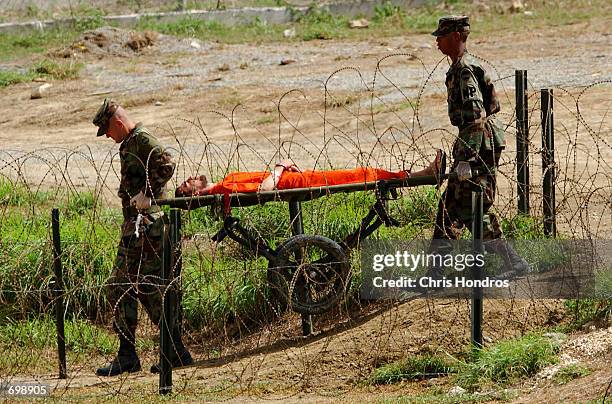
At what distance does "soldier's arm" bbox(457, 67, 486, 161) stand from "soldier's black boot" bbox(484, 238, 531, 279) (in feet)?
2.02

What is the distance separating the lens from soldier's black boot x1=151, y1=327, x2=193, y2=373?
855 centimetres

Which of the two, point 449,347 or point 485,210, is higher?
point 485,210

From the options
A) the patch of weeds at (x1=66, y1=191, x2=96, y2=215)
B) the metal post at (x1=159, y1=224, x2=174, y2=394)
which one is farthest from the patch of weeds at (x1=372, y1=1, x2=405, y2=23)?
the metal post at (x1=159, y1=224, x2=174, y2=394)

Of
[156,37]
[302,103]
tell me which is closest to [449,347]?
[302,103]

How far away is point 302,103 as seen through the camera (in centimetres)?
1686

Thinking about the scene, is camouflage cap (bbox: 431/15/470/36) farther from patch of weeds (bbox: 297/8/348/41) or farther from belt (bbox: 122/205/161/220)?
patch of weeds (bbox: 297/8/348/41)

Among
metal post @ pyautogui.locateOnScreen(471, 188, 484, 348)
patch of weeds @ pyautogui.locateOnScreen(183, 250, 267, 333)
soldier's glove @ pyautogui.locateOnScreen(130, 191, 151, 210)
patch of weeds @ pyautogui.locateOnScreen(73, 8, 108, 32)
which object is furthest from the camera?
patch of weeds @ pyautogui.locateOnScreen(73, 8, 108, 32)

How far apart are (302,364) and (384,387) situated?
695 millimetres

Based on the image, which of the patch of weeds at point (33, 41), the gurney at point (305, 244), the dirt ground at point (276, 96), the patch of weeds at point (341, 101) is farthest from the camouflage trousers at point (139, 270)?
the patch of weeds at point (33, 41)

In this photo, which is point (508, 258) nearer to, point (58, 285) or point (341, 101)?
point (58, 285)

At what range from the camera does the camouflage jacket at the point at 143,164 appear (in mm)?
8500

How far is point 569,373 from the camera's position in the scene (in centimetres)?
739

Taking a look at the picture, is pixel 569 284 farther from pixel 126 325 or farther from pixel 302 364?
pixel 126 325

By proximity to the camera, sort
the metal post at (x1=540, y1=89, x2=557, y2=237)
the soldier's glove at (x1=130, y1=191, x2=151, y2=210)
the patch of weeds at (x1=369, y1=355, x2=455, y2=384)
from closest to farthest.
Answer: the patch of weeds at (x1=369, y1=355, x2=455, y2=384)
the soldier's glove at (x1=130, y1=191, x2=151, y2=210)
the metal post at (x1=540, y1=89, x2=557, y2=237)
